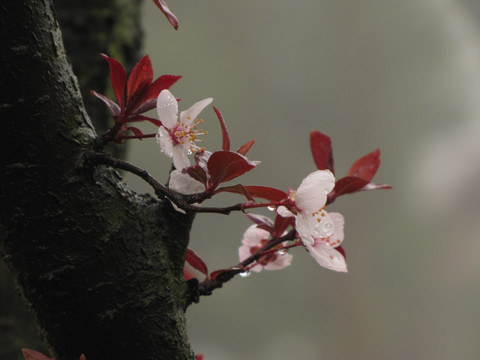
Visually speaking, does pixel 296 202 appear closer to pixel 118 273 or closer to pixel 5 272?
pixel 118 273

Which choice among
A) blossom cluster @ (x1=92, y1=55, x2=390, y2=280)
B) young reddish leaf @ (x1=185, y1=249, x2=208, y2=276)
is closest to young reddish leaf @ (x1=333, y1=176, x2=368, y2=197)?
blossom cluster @ (x1=92, y1=55, x2=390, y2=280)

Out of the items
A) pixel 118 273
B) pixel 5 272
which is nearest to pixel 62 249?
pixel 118 273

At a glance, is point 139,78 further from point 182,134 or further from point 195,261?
point 195,261

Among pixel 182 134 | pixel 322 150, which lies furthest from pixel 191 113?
pixel 322 150

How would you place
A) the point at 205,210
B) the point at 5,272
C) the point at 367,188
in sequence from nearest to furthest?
1. the point at 205,210
2. the point at 367,188
3. the point at 5,272

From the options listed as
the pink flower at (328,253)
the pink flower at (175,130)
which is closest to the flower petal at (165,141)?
the pink flower at (175,130)
